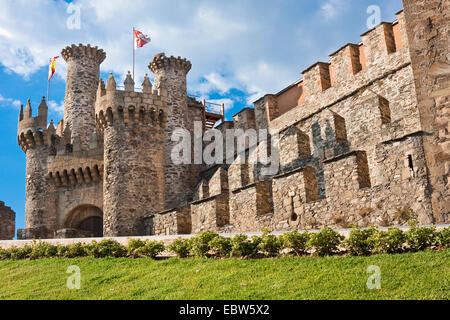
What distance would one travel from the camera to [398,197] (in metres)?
13.0

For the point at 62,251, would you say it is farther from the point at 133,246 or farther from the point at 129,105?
the point at 129,105

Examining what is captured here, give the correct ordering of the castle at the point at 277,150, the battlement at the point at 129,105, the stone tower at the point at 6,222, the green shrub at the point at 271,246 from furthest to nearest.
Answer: the stone tower at the point at 6,222 → the battlement at the point at 129,105 → the green shrub at the point at 271,246 → the castle at the point at 277,150

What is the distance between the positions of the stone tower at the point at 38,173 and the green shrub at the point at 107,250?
1215cm

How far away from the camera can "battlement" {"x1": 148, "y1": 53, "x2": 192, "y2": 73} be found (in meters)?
29.0

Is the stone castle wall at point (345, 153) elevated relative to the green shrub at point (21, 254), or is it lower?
elevated

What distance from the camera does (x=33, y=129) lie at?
2788 cm

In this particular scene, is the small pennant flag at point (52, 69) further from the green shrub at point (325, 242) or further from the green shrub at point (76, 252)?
the green shrub at point (325, 242)

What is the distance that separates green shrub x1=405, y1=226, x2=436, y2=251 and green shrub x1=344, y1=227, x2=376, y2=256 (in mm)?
716

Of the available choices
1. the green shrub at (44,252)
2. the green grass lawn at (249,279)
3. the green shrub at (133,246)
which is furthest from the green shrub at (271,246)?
the green shrub at (44,252)

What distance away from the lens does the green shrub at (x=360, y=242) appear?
33.1 ft

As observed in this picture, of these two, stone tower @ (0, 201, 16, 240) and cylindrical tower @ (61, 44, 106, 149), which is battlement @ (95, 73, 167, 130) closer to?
cylindrical tower @ (61, 44, 106, 149)

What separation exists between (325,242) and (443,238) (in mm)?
2248
